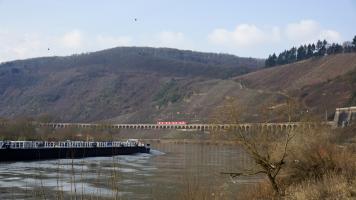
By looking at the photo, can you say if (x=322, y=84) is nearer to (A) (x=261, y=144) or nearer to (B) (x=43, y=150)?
(B) (x=43, y=150)

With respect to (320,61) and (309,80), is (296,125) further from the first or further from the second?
(320,61)

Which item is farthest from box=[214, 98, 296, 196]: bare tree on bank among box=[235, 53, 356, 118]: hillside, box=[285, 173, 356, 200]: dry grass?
box=[235, 53, 356, 118]: hillside

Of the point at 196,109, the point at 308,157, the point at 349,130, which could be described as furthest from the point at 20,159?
the point at 196,109

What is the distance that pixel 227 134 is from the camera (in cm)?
2259

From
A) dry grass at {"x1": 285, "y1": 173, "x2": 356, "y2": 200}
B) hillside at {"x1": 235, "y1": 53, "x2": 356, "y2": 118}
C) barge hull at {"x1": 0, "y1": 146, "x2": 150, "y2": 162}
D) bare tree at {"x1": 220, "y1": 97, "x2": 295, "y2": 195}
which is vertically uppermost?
hillside at {"x1": 235, "y1": 53, "x2": 356, "y2": 118}

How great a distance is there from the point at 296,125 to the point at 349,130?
72.7 metres

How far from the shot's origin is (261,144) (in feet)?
76.1

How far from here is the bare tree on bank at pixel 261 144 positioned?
21.7m

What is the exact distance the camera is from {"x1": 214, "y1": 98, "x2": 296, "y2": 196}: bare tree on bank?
21.7 m

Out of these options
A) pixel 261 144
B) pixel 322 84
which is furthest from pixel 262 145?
pixel 322 84

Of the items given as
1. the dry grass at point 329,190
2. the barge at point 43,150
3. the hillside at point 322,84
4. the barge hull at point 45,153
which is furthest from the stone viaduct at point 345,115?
the dry grass at point 329,190

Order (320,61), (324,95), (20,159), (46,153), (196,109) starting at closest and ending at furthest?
1. (20,159)
2. (46,153)
3. (324,95)
4. (196,109)
5. (320,61)

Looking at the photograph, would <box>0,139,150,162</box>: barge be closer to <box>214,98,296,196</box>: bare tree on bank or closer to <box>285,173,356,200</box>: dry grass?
<box>214,98,296,196</box>: bare tree on bank

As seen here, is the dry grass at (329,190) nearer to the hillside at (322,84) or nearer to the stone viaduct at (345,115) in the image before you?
the stone viaduct at (345,115)
